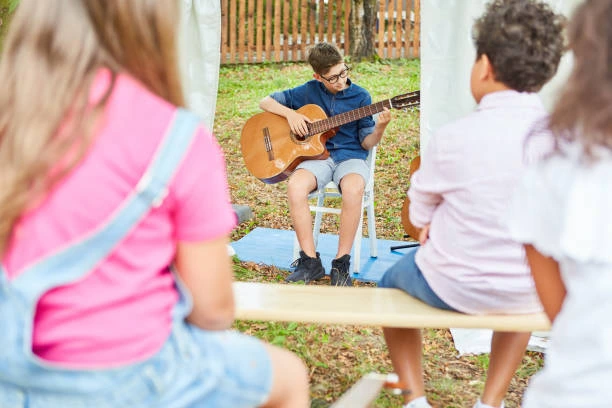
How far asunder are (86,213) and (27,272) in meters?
0.14

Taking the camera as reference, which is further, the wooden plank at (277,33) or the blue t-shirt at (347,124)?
the wooden plank at (277,33)

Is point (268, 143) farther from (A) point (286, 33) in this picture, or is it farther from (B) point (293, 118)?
(A) point (286, 33)

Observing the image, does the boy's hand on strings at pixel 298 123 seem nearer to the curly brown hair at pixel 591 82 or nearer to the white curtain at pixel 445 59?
the white curtain at pixel 445 59

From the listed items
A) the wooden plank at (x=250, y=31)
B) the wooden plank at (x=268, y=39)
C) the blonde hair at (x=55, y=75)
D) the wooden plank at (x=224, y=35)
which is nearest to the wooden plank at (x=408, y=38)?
the wooden plank at (x=268, y=39)

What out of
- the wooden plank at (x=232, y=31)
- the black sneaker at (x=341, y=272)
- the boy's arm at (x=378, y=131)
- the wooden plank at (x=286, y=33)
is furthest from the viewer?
the wooden plank at (x=286, y=33)

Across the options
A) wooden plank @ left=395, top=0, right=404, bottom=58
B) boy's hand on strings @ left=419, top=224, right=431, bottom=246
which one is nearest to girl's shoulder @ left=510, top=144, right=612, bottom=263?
boy's hand on strings @ left=419, top=224, right=431, bottom=246

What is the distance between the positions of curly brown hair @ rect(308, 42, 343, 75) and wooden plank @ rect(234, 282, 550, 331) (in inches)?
86.8

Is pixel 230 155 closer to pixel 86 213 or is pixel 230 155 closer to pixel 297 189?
pixel 297 189

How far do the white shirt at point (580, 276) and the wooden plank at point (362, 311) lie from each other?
96 cm

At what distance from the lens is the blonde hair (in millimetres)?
1364

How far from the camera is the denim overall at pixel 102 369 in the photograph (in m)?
1.36

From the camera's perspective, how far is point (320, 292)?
272 cm

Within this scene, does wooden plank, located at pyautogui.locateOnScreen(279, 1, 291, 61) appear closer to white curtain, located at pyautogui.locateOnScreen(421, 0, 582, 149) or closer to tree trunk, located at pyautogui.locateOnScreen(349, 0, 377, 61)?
tree trunk, located at pyautogui.locateOnScreen(349, 0, 377, 61)

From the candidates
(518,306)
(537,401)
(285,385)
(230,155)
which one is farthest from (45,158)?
(230,155)
